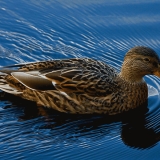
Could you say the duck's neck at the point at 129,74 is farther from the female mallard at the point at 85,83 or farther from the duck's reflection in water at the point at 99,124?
the duck's reflection in water at the point at 99,124

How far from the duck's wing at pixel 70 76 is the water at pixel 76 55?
37cm

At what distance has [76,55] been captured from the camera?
10.2m

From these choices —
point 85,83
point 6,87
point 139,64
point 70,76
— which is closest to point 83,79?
point 85,83

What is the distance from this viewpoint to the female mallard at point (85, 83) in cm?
895

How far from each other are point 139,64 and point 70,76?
1.08 m

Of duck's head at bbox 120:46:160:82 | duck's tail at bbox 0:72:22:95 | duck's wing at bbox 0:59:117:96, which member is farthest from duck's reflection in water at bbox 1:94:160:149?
duck's head at bbox 120:46:160:82

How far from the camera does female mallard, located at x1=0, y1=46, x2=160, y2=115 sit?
895 centimetres

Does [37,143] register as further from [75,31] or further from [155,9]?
[155,9]

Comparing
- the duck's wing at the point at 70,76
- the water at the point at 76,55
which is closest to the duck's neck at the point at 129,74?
the duck's wing at the point at 70,76

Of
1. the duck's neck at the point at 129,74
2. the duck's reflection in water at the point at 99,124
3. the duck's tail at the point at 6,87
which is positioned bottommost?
the duck's reflection in water at the point at 99,124

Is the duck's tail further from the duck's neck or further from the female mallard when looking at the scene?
the duck's neck

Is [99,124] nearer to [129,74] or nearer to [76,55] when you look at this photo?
[129,74]

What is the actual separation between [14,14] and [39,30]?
63 cm

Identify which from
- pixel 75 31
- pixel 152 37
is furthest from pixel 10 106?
pixel 152 37
